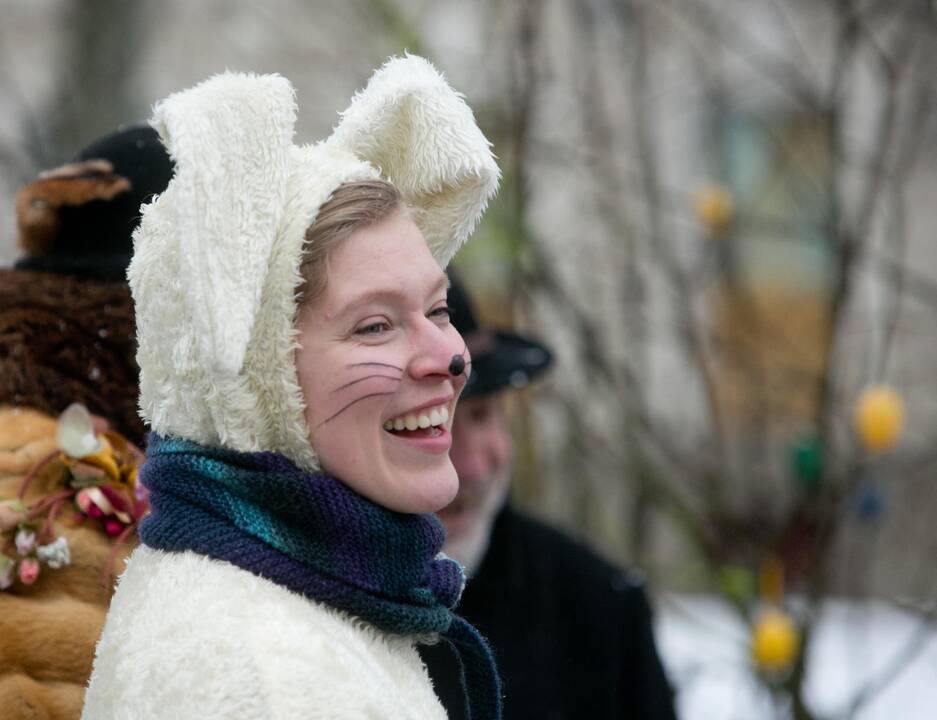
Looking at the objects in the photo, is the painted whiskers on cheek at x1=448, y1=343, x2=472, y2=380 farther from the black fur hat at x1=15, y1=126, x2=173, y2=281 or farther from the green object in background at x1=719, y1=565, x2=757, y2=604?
the green object in background at x1=719, y1=565, x2=757, y2=604

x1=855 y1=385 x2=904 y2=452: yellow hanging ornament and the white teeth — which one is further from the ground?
the white teeth

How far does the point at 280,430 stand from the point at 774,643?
262cm

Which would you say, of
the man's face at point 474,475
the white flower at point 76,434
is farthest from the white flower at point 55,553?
the man's face at point 474,475

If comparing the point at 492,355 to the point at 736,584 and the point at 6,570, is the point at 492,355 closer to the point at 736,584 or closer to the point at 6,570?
the point at 736,584

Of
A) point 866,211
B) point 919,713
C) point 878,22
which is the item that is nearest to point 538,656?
point 866,211

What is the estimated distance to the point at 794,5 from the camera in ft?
18.8

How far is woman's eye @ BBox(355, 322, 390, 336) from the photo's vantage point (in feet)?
5.21

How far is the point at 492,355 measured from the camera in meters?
3.30

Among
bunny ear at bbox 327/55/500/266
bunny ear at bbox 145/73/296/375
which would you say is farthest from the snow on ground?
bunny ear at bbox 145/73/296/375

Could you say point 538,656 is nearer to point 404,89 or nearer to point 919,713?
point 404,89

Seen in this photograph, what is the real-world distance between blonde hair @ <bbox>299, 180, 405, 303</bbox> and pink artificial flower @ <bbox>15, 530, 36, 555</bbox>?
593 mm

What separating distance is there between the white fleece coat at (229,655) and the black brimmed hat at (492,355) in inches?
63.2

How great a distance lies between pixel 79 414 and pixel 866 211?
2.75m

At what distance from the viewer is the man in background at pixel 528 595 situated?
10.4 ft
